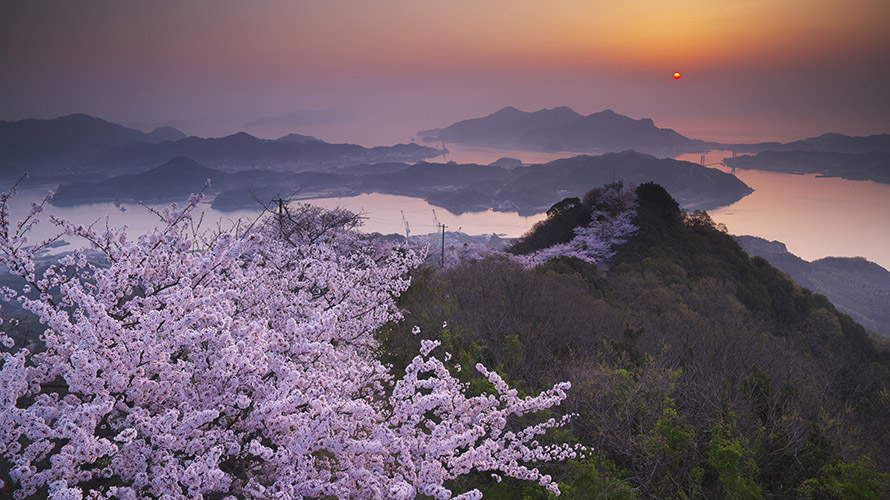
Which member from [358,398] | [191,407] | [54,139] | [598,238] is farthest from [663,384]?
[54,139]

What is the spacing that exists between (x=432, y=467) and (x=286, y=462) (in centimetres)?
130

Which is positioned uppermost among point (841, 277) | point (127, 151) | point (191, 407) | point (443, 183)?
point (127, 151)

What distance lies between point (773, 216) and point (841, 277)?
27.2 metres

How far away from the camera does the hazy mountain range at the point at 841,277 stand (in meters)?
69.0

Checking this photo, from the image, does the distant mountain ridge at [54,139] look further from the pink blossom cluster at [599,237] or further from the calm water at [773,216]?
the pink blossom cluster at [599,237]

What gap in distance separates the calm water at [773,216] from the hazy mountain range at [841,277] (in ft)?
7.76

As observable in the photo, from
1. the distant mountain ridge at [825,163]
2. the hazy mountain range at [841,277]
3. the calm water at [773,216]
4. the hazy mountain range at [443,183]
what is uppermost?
the distant mountain ridge at [825,163]

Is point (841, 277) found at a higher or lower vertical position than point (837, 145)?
lower

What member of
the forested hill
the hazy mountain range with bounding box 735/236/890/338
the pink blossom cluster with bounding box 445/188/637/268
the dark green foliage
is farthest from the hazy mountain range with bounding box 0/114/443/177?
the forested hill

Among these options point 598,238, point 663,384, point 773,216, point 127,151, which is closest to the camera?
point 663,384

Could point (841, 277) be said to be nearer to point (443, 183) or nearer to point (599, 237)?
point (599, 237)

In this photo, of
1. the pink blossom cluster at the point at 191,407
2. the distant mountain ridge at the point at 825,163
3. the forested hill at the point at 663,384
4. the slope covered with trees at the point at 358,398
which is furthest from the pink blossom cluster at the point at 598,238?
the distant mountain ridge at the point at 825,163

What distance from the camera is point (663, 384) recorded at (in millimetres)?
7977

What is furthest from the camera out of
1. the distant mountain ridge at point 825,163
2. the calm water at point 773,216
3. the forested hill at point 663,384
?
the distant mountain ridge at point 825,163
